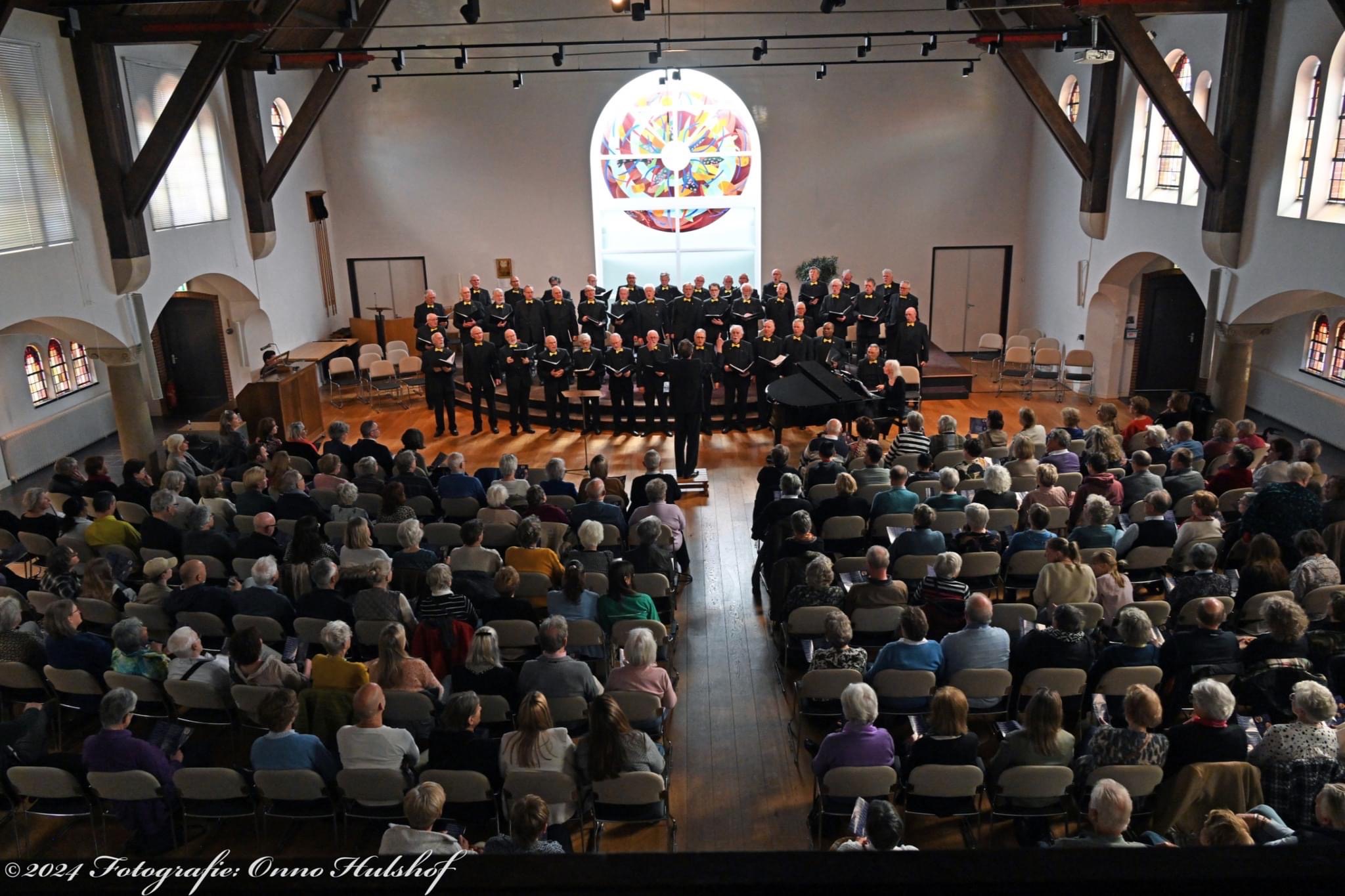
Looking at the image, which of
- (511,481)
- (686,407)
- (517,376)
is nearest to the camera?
(511,481)

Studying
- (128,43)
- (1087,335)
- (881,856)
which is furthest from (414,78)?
(881,856)

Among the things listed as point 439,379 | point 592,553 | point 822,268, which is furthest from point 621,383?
point 592,553

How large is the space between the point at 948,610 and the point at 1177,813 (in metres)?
2.06

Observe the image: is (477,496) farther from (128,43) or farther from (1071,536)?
(128,43)

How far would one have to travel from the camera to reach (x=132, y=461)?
9.19m

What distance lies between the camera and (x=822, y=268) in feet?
60.4

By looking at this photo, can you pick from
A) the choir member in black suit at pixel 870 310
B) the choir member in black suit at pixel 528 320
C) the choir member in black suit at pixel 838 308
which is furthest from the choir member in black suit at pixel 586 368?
the choir member in black suit at pixel 870 310

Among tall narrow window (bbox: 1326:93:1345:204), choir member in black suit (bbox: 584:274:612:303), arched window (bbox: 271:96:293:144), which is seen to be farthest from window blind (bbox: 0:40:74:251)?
tall narrow window (bbox: 1326:93:1345:204)

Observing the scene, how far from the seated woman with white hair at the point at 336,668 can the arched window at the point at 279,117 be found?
43.6 feet

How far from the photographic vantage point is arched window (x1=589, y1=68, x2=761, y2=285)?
1855 cm

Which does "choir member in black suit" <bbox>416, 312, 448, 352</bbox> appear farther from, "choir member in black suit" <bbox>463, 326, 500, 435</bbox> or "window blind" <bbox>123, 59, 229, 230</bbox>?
"window blind" <bbox>123, 59, 229, 230</bbox>

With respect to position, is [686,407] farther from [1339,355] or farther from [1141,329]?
[1339,355]

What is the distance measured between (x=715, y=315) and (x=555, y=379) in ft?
9.41

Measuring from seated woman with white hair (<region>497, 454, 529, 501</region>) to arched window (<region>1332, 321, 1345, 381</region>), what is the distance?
10.8 m
